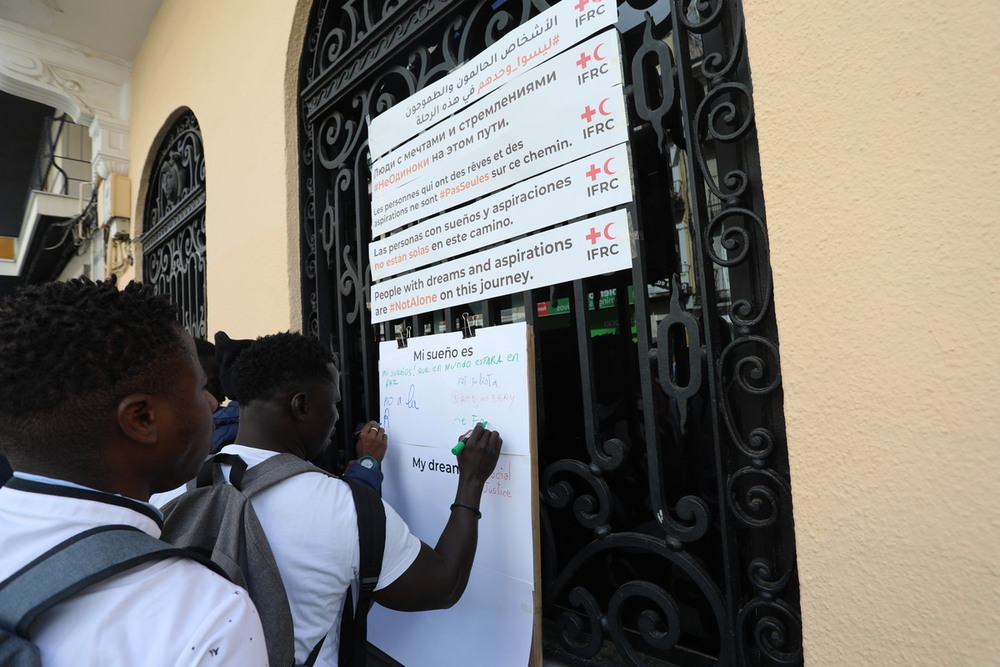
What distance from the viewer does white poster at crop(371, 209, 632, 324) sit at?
153 centimetres

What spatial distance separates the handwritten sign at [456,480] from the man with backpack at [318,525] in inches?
3.9

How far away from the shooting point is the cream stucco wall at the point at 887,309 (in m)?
0.95

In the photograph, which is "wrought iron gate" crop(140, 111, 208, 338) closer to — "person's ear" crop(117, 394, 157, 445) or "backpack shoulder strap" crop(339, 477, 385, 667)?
"backpack shoulder strap" crop(339, 477, 385, 667)

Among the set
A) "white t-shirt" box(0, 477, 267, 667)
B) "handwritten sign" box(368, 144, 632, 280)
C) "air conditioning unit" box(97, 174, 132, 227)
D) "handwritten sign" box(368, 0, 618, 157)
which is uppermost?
"air conditioning unit" box(97, 174, 132, 227)

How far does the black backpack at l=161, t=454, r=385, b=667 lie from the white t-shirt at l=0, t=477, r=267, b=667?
338mm

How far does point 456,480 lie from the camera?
1.79 metres

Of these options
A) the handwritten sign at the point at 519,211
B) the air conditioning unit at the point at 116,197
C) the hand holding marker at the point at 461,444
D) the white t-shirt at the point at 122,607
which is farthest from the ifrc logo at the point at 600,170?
the air conditioning unit at the point at 116,197

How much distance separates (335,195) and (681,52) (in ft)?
5.48

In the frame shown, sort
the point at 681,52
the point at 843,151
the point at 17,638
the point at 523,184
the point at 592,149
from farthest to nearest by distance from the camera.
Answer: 1. the point at 523,184
2. the point at 592,149
3. the point at 681,52
4. the point at 843,151
5. the point at 17,638

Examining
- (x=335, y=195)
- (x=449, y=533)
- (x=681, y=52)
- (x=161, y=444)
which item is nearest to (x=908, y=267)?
(x=681, y=52)

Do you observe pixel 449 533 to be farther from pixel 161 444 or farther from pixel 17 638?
pixel 17 638

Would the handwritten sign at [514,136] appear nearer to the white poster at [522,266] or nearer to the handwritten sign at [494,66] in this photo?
the handwritten sign at [494,66]

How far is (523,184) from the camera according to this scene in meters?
1.74

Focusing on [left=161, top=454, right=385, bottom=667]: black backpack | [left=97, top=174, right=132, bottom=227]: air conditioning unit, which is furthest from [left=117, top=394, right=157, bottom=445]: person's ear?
[left=97, top=174, right=132, bottom=227]: air conditioning unit
